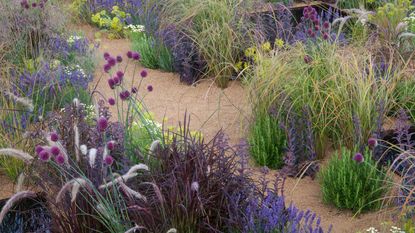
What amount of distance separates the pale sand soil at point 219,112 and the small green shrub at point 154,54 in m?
0.10

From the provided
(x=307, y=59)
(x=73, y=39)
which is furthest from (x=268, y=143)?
(x=73, y=39)

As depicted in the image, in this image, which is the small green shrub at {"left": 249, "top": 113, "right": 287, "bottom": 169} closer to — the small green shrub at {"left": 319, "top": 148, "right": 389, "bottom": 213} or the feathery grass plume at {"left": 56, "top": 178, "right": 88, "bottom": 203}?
the small green shrub at {"left": 319, "top": 148, "right": 389, "bottom": 213}

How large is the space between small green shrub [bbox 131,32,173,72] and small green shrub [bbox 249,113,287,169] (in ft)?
7.42

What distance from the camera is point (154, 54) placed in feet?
23.8

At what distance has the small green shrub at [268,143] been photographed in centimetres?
503

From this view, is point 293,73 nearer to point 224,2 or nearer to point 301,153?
point 301,153

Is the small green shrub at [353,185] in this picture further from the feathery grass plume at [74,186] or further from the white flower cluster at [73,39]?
the white flower cluster at [73,39]

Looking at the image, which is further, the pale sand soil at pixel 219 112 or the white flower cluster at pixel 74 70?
the white flower cluster at pixel 74 70

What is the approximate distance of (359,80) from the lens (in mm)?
5047

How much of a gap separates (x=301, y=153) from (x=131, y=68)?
9.37 feet

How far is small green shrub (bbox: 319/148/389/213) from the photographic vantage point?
4.38 meters

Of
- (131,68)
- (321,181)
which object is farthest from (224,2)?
(321,181)

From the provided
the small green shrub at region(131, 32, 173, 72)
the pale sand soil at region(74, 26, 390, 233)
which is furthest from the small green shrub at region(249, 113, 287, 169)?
the small green shrub at region(131, 32, 173, 72)

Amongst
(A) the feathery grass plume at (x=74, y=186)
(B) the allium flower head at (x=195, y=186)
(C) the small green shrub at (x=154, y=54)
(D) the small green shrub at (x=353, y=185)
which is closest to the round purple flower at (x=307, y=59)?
(D) the small green shrub at (x=353, y=185)
